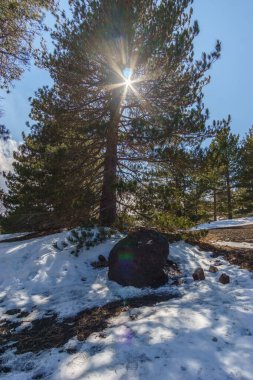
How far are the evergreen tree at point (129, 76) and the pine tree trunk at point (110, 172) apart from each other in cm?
3

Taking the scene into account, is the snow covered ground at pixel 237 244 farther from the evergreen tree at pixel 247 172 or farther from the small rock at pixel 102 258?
the evergreen tree at pixel 247 172

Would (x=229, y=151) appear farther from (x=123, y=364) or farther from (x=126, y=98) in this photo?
(x=123, y=364)

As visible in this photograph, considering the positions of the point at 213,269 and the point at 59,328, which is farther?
the point at 213,269

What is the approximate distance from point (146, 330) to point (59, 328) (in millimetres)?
1384

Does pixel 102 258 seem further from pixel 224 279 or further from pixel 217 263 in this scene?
pixel 224 279

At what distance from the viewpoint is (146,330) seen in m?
4.10

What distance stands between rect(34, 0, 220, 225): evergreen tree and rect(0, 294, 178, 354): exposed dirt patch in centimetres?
432

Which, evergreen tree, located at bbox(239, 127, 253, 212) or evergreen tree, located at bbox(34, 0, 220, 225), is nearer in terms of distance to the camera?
evergreen tree, located at bbox(34, 0, 220, 225)

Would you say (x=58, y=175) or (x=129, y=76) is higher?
(x=129, y=76)

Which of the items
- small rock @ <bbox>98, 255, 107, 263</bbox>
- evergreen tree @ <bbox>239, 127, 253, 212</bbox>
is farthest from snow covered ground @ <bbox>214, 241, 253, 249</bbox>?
evergreen tree @ <bbox>239, 127, 253, 212</bbox>

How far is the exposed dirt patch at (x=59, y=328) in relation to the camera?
4.14m

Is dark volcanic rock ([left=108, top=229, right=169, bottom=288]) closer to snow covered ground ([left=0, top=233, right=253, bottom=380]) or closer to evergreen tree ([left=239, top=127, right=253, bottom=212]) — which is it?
snow covered ground ([left=0, top=233, right=253, bottom=380])

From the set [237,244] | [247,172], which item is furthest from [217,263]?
[247,172]

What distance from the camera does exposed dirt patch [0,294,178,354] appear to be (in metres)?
4.14
